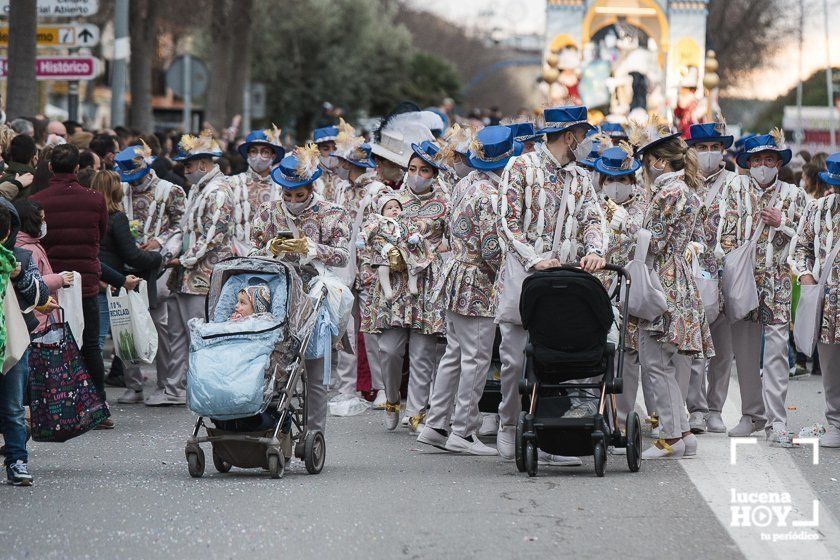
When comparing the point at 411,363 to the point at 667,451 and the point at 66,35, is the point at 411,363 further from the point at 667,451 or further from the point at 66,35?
the point at 66,35

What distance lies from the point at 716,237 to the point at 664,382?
5.12 ft

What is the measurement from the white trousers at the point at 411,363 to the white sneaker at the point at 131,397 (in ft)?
9.16

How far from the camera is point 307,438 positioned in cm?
942

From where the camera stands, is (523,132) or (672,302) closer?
(672,302)

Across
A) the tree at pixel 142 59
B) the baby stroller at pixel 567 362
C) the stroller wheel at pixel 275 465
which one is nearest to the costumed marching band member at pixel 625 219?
the baby stroller at pixel 567 362

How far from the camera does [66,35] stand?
20719 millimetres

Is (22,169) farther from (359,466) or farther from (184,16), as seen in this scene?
(184,16)

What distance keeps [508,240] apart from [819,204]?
8.21 ft

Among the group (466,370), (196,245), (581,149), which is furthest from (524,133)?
(196,245)

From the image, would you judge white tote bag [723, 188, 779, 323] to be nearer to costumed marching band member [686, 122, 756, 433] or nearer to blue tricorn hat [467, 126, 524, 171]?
costumed marching band member [686, 122, 756, 433]

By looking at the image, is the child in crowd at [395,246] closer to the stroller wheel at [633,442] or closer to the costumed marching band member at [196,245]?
the costumed marching band member at [196,245]

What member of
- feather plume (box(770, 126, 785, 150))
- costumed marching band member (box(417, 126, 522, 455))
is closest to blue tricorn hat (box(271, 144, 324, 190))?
costumed marching band member (box(417, 126, 522, 455))

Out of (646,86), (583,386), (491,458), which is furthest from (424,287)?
(646,86)

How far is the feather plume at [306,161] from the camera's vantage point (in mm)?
10492
